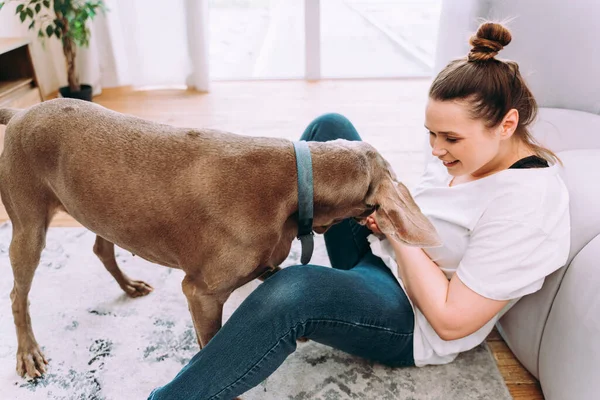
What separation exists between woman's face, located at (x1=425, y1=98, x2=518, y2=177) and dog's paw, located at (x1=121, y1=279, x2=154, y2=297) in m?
1.14

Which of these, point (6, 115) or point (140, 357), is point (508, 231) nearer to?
point (140, 357)

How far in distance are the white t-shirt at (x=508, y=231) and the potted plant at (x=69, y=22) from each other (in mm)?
2781

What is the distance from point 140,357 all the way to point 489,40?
52.2 inches

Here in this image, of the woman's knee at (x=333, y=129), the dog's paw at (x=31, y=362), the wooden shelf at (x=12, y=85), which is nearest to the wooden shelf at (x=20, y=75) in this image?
the wooden shelf at (x=12, y=85)

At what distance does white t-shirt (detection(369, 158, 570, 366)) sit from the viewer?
3.73 ft

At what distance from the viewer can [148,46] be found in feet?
12.3

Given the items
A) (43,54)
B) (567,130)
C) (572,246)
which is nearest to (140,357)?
(572,246)

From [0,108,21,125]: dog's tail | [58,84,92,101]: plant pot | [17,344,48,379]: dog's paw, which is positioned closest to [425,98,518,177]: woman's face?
[0,108,21,125]: dog's tail

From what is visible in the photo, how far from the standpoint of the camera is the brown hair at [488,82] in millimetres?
1174

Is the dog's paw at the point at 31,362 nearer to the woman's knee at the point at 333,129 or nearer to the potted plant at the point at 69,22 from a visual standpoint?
the woman's knee at the point at 333,129

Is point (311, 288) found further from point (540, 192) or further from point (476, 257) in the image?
point (540, 192)

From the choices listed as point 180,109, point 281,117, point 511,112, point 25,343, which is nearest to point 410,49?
point 281,117

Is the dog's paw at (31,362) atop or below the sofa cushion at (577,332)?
below

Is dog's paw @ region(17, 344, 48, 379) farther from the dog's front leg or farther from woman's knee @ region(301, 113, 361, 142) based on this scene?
woman's knee @ region(301, 113, 361, 142)
